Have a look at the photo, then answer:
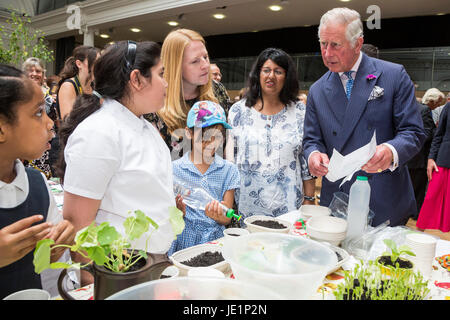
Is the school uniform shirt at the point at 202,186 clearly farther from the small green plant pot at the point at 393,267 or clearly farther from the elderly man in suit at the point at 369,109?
the small green plant pot at the point at 393,267

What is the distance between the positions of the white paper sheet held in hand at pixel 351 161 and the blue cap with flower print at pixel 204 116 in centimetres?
72

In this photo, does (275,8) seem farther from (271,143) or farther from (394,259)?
(394,259)

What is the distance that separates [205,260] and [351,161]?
2.02 feet

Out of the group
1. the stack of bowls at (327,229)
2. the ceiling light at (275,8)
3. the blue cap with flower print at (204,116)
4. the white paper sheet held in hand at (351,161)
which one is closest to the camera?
the white paper sheet held in hand at (351,161)

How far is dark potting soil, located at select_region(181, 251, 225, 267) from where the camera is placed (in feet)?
3.37

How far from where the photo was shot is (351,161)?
121cm

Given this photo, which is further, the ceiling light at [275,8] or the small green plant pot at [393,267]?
the ceiling light at [275,8]

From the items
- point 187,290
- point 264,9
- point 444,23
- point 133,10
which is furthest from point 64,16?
point 187,290

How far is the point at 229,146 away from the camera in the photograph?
2.28 meters

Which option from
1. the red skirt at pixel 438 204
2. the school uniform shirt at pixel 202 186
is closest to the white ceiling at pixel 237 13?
the red skirt at pixel 438 204

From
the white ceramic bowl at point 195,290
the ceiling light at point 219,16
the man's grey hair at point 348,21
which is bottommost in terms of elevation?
the white ceramic bowl at point 195,290

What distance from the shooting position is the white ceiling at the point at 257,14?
5.95m

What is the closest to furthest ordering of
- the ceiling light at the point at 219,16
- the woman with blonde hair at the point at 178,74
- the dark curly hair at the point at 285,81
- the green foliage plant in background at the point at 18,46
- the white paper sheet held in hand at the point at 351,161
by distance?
the white paper sheet held in hand at the point at 351,161
the woman with blonde hair at the point at 178,74
the dark curly hair at the point at 285,81
the green foliage plant in background at the point at 18,46
the ceiling light at the point at 219,16

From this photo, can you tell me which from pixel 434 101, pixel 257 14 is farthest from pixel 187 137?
pixel 257 14
